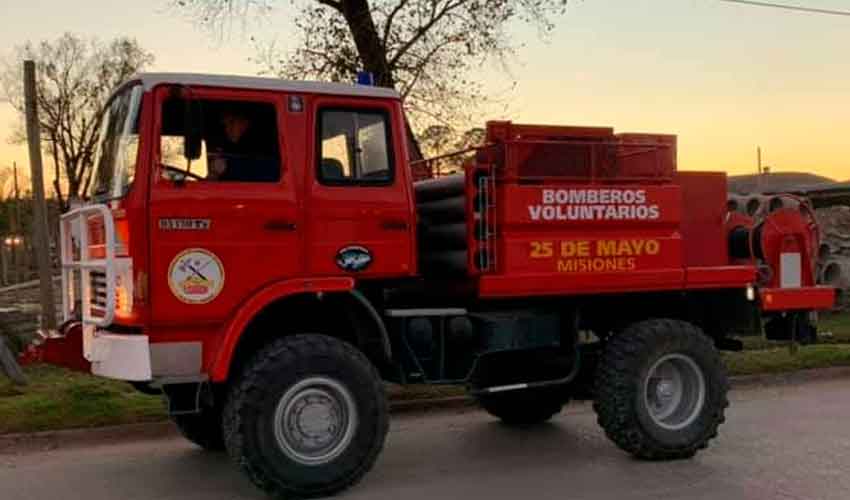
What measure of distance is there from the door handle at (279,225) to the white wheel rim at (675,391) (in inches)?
125

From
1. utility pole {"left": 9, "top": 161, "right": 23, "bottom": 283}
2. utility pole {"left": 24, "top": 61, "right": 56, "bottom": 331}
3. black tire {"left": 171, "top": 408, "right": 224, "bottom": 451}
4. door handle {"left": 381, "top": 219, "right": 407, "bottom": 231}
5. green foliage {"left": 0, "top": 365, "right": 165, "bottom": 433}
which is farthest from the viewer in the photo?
utility pole {"left": 9, "top": 161, "right": 23, "bottom": 283}

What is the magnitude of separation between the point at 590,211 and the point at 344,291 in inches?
82.5

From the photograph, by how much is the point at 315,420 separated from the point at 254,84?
233 centimetres

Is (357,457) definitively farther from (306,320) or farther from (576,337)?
(576,337)

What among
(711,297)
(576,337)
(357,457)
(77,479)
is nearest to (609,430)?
(576,337)

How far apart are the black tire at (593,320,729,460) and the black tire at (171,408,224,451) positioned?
315 cm

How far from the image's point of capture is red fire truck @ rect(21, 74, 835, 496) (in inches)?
257

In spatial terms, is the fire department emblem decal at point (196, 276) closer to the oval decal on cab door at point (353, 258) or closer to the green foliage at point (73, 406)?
the oval decal on cab door at point (353, 258)

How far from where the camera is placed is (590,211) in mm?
7746

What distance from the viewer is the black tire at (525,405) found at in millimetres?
9297

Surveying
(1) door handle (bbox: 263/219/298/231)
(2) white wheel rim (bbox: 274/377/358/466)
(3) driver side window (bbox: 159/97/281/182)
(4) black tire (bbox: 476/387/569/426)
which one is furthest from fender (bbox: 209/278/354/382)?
(4) black tire (bbox: 476/387/569/426)

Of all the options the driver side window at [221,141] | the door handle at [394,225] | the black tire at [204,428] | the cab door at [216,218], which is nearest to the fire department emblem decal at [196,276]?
the cab door at [216,218]

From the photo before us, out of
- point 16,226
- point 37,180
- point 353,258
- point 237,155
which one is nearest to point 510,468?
point 353,258

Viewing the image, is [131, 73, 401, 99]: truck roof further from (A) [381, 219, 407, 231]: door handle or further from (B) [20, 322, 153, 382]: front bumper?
(B) [20, 322, 153, 382]: front bumper
